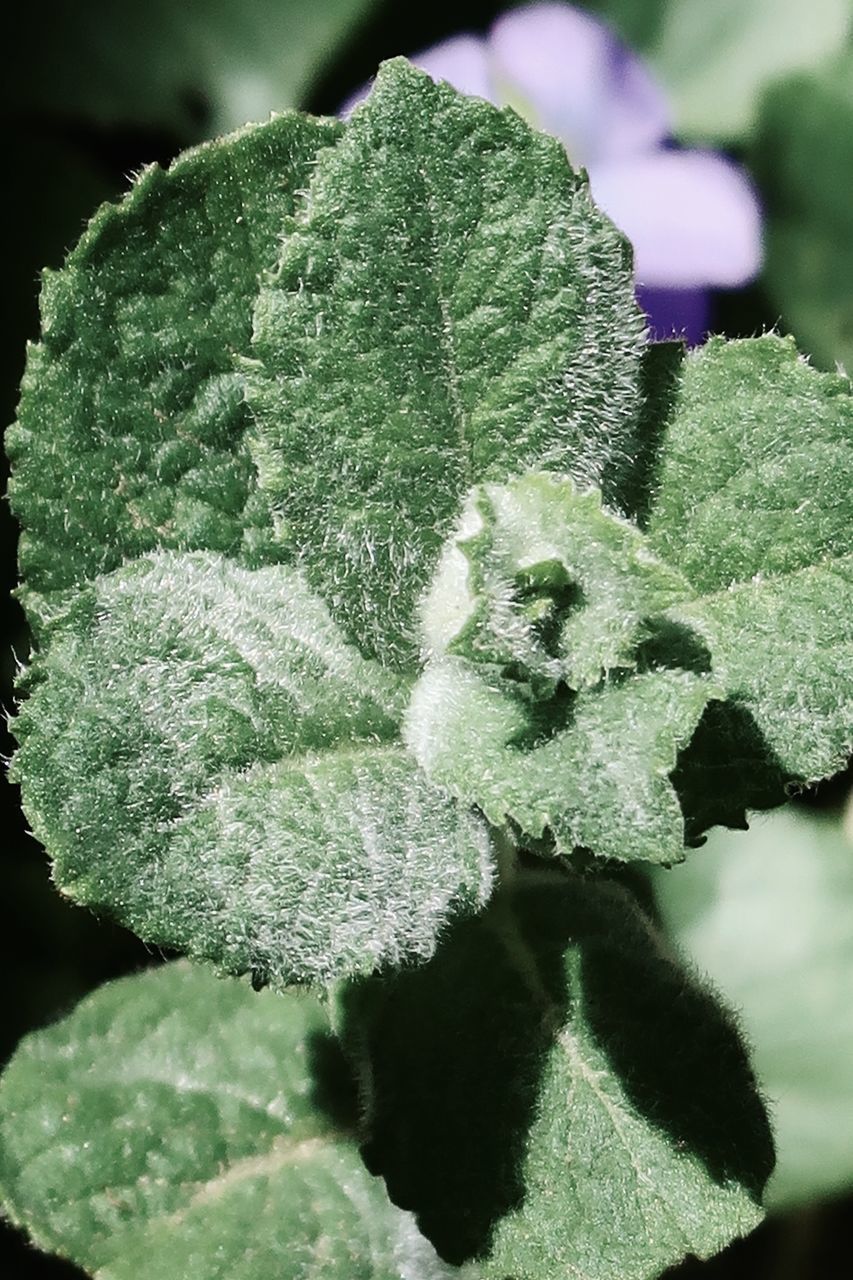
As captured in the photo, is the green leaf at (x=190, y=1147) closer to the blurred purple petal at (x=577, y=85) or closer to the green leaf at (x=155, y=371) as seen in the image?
the green leaf at (x=155, y=371)

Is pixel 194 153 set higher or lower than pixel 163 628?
higher

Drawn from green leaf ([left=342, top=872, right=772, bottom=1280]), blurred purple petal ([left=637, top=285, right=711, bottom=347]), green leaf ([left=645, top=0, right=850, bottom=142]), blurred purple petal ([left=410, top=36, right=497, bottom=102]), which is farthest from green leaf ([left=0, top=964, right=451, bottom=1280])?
green leaf ([left=645, top=0, right=850, bottom=142])

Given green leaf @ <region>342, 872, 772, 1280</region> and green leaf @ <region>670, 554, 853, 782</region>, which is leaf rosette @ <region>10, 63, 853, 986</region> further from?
green leaf @ <region>342, 872, 772, 1280</region>

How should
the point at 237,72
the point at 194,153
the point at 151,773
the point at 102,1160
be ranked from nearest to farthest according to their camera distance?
the point at 151,773
the point at 194,153
the point at 102,1160
the point at 237,72

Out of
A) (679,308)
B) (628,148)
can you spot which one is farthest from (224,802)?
(628,148)

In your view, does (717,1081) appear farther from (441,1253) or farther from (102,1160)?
(102,1160)

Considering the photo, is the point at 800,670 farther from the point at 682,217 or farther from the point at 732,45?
the point at 732,45

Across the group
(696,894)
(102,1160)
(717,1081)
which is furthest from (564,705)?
(696,894)

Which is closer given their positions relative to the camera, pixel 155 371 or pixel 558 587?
pixel 558 587
